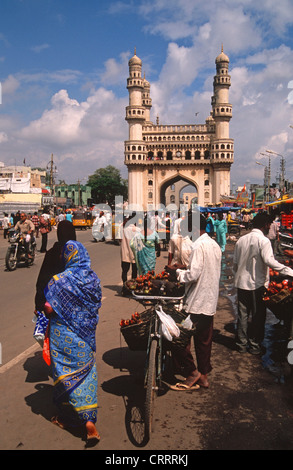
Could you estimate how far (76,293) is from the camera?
319 cm

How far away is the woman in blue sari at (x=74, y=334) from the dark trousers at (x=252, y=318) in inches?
93.0

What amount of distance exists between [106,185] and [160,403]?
93.9 m

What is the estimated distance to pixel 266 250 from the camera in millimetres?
4840

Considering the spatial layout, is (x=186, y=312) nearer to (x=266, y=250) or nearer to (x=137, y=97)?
(x=266, y=250)

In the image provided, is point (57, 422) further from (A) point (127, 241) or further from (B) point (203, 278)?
(A) point (127, 241)

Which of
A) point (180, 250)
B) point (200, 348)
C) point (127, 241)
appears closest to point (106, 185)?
point (127, 241)

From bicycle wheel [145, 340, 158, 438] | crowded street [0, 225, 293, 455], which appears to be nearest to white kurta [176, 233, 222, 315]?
bicycle wheel [145, 340, 158, 438]

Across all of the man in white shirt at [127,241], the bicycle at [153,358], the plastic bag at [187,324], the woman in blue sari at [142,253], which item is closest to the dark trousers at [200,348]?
the plastic bag at [187,324]

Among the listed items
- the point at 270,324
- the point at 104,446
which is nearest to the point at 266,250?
the point at 270,324

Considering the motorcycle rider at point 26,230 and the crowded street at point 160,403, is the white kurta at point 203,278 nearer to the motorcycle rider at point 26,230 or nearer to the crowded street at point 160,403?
the crowded street at point 160,403

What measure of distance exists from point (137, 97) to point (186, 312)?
59706 millimetres

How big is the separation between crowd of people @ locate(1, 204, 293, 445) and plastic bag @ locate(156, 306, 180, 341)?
0.35 metres

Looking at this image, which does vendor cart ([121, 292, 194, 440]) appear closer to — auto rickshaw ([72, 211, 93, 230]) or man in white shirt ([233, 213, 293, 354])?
man in white shirt ([233, 213, 293, 354])

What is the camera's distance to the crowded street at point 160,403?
308 centimetres
